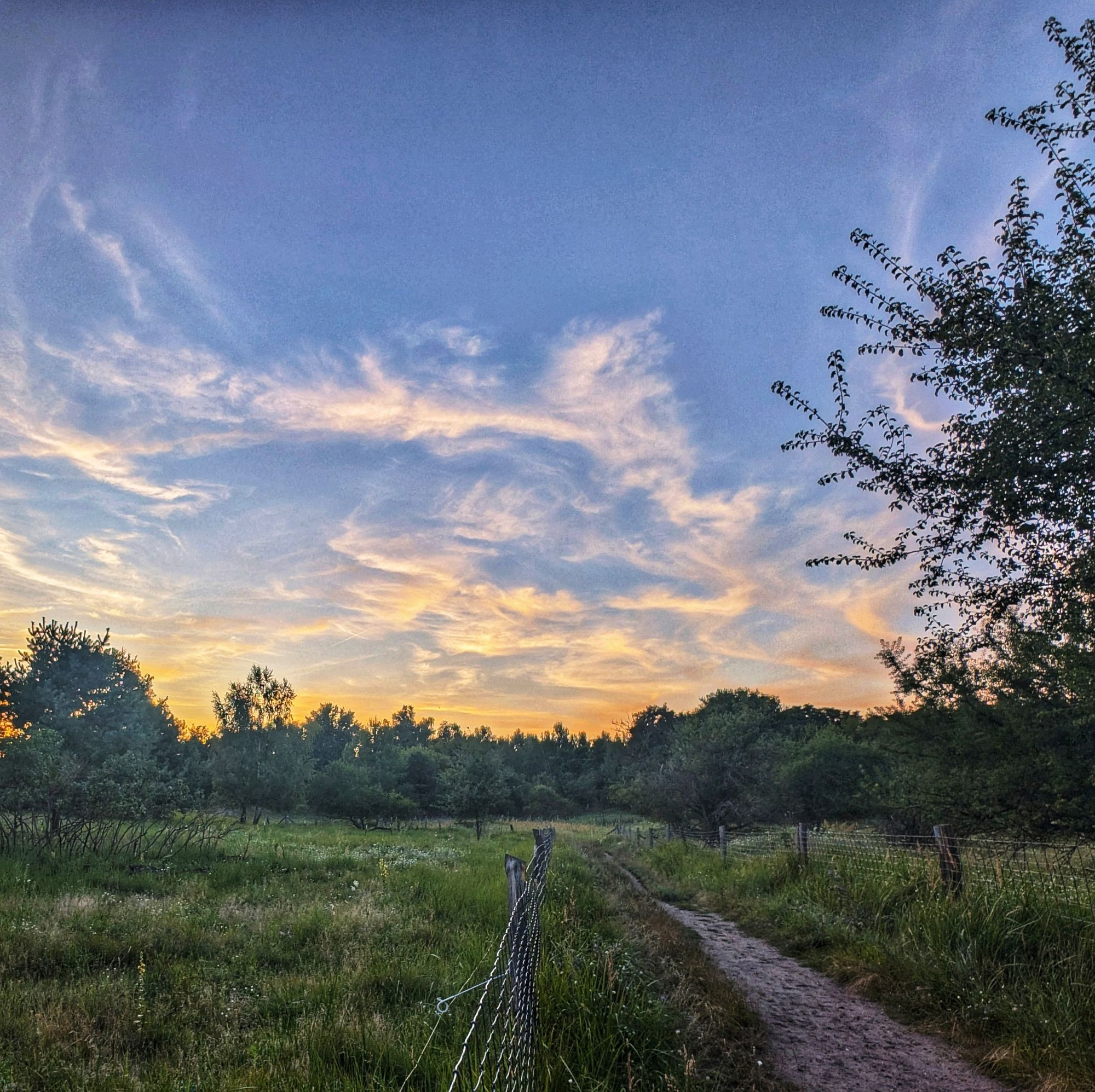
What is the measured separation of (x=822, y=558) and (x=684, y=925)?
6.40 meters

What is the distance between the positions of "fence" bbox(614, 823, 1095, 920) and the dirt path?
2.43 meters

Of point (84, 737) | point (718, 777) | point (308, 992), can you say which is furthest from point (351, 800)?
point (308, 992)

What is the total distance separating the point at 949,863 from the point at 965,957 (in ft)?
7.45

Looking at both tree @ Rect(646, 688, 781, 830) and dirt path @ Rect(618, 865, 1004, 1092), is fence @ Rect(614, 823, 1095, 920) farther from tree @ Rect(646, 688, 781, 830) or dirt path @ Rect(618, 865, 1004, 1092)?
tree @ Rect(646, 688, 781, 830)

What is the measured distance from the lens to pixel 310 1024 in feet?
16.9

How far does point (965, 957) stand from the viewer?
689 cm

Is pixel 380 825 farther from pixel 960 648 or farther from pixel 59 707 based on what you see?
pixel 960 648

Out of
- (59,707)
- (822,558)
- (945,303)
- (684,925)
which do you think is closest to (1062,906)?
(822,558)

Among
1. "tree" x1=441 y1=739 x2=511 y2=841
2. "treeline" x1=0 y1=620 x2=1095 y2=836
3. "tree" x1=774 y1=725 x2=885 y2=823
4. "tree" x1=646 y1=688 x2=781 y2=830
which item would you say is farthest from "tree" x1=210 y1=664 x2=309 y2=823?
"tree" x1=774 y1=725 x2=885 y2=823

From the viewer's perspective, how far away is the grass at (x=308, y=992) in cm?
452

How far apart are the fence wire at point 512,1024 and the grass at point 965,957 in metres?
3.84

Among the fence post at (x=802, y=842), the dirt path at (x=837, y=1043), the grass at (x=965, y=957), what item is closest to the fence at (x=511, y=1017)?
the dirt path at (x=837, y=1043)

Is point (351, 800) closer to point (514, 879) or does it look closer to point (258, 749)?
point (258, 749)

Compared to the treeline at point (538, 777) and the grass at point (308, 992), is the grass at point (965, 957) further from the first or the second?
the treeline at point (538, 777)
